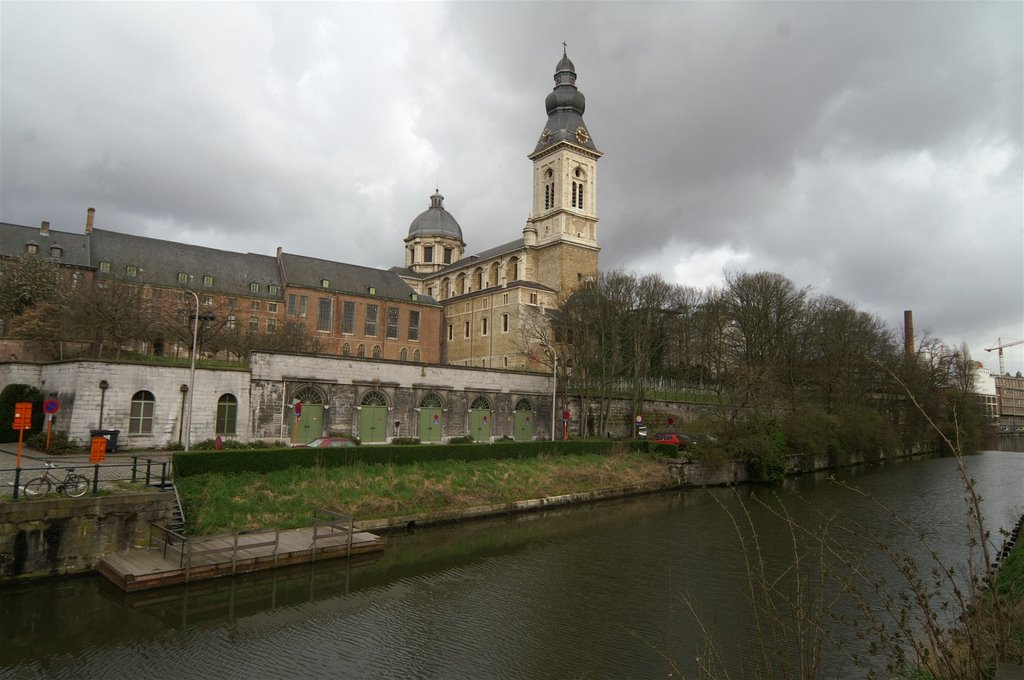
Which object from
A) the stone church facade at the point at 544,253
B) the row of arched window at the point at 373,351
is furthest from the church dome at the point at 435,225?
the row of arched window at the point at 373,351

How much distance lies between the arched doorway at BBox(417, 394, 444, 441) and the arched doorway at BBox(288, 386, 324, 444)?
5.05m

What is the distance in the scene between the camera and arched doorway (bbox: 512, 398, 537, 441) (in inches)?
1356

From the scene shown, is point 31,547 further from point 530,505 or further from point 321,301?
point 321,301

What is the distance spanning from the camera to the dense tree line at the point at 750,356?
36000 mm

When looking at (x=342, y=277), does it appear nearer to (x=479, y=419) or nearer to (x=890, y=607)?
(x=479, y=419)

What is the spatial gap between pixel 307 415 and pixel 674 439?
1826 centimetres

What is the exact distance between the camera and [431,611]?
1212 centimetres

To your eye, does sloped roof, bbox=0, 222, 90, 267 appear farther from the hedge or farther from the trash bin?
the hedge

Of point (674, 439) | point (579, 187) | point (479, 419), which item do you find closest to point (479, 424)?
point (479, 419)

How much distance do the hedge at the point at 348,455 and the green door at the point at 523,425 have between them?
6.29m

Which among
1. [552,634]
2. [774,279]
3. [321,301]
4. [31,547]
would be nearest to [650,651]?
[552,634]

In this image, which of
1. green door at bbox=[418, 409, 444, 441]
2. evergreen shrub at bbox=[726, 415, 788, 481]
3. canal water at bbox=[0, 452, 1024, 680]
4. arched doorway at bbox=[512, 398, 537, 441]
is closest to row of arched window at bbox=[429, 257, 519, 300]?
arched doorway at bbox=[512, 398, 537, 441]

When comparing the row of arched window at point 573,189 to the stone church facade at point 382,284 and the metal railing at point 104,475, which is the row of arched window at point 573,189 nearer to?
the stone church facade at point 382,284

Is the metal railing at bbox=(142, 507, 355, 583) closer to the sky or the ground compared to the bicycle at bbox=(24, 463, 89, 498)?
closer to the ground
